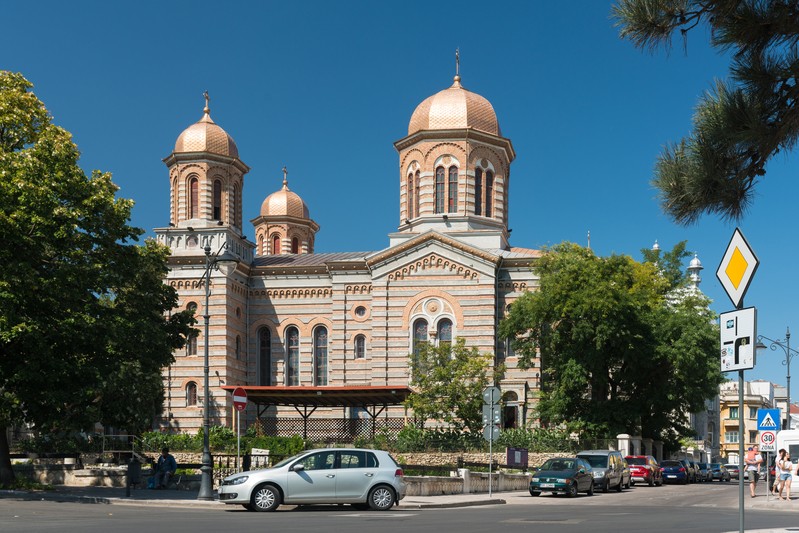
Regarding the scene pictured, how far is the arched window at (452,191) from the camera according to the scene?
Result: 53.4 meters

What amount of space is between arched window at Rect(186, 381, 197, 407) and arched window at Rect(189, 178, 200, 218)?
8.78 meters

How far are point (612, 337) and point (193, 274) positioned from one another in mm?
21178

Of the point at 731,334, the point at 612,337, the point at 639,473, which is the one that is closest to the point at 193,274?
the point at 612,337

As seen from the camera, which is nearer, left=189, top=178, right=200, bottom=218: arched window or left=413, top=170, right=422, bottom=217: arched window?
left=189, top=178, right=200, bottom=218: arched window

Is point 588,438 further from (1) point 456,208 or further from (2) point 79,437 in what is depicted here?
(2) point 79,437

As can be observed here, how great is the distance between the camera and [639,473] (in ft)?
134

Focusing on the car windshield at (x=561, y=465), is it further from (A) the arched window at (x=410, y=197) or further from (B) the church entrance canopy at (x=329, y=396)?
(A) the arched window at (x=410, y=197)

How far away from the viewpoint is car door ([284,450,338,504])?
71.4 ft

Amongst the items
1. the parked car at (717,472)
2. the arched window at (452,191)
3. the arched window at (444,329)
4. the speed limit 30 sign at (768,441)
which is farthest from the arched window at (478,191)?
the speed limit 30 sign at (768,441)

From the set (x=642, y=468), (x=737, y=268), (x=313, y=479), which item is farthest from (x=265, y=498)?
(x=642, y=468)

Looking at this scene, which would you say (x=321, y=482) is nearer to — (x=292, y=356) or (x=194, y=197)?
(x=292, y=356)

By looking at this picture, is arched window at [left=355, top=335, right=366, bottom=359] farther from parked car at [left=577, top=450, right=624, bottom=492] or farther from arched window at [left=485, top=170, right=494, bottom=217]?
parked car at [left=577, top=450, right=624, bottom=492]

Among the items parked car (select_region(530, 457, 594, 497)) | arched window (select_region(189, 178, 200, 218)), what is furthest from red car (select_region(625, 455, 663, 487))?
arched window (select_region(189, 178, 200, 218))

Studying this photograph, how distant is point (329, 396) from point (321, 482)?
23.0 metres
